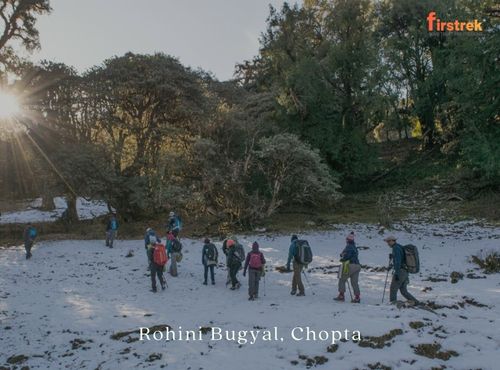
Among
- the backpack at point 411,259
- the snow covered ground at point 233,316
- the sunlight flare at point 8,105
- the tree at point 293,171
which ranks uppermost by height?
the sunlight flare at point 8,105

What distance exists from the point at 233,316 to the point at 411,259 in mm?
5201

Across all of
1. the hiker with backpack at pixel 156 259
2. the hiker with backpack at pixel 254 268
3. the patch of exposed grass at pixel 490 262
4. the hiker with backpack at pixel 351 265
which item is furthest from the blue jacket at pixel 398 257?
the hiker with backpack at pixel 156 259

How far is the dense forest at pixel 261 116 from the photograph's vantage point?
29.6 metres

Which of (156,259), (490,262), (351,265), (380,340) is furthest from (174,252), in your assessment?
(490,262)

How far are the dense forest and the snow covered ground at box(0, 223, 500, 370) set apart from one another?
31.2 ft

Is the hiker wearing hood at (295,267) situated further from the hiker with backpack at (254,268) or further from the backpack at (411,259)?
the backpack at (411,259)

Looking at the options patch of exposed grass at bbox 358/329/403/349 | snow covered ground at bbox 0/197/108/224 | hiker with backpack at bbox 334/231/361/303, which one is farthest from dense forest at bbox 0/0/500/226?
patch of exposed grass at bbox 358/329/403/349

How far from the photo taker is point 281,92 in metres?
39.1

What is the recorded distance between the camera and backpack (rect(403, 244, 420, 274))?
11680 millimetres

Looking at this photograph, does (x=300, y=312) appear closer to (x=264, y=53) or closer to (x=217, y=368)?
(x=217, y=368)

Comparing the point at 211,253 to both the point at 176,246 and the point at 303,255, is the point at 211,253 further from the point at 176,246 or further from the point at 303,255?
the point at 303,255

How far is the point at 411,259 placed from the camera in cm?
1173

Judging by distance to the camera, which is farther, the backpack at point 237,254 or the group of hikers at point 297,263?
the backpack at point 237,254

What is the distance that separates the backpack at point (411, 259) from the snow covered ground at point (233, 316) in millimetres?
1073
